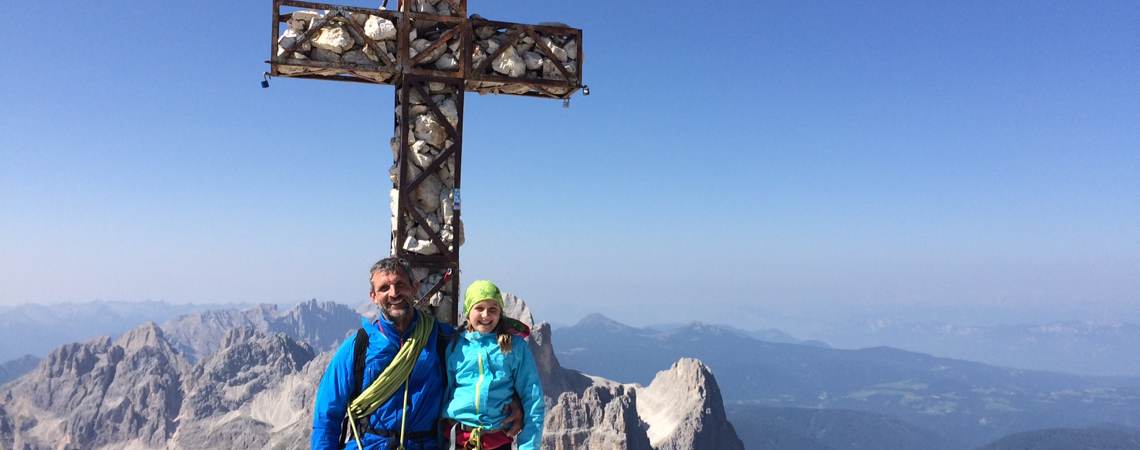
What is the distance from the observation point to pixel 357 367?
5801 mm

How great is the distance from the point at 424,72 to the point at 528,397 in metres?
5.03

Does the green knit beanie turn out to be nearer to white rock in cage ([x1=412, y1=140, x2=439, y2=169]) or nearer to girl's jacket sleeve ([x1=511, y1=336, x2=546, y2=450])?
girl's jacket sleeve ([x1=511, y1=336, x2=546, y2=450])

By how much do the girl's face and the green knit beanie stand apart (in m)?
0.04

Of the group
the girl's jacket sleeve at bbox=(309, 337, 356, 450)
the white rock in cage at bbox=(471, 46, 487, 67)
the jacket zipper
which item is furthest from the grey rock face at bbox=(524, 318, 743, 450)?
the girl's jacket sleeve at bbox=(309, 337, 356, 450)

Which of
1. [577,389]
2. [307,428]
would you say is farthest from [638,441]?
[307,428]

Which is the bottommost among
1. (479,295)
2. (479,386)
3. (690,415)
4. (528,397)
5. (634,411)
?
(690,415)

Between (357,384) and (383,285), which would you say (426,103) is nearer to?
(383,285)

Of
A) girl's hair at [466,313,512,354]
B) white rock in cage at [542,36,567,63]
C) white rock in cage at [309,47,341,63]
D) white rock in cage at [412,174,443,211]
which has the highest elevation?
white rock in cage at [542,36,567,63]

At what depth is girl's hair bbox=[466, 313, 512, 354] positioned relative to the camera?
6.10m

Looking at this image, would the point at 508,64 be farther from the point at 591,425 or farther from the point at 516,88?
the point at 591,425

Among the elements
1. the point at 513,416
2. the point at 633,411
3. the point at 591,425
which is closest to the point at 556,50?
the point at 513,416

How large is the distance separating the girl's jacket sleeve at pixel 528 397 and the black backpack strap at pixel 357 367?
4.30 feet

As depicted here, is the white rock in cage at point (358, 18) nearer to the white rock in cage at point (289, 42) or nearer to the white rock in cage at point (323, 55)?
the white rock in cage at point (323, 55)

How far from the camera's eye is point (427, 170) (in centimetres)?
940
